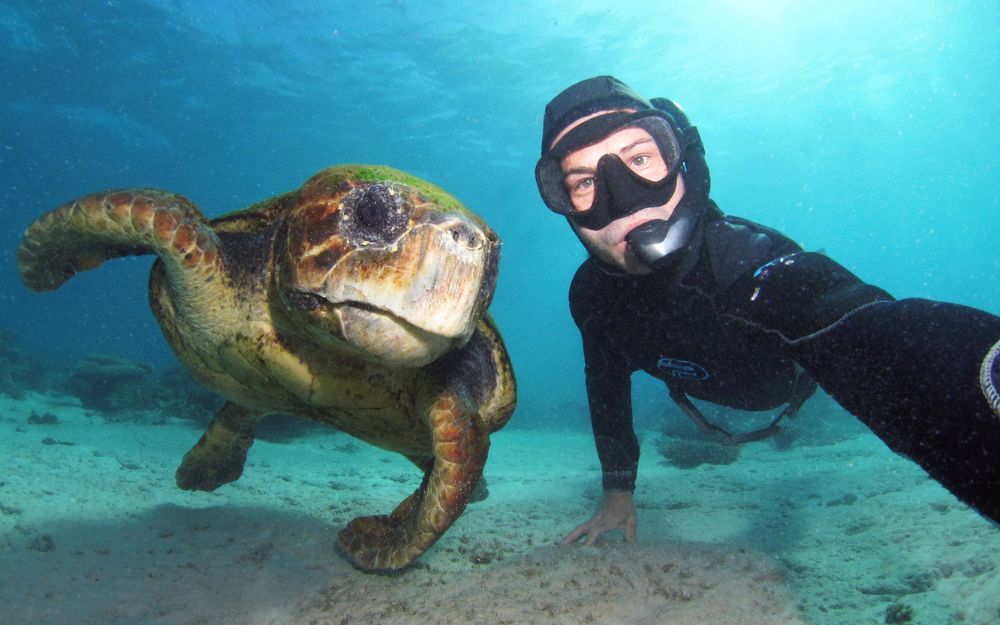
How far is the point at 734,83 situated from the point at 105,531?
4044 centimetres

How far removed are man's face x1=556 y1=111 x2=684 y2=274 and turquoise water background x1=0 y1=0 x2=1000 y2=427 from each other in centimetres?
1867

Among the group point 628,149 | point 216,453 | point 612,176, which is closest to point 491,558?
point 216,453

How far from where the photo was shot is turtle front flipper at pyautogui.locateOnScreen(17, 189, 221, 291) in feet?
8.03

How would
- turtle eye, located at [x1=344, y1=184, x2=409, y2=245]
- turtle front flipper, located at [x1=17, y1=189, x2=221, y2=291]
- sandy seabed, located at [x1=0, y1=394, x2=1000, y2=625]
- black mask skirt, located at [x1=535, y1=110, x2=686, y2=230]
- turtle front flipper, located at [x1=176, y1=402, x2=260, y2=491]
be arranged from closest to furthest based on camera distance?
turtle eye, located at [x1=344, y1=184, x2=409, y2=245] < turtle front flipper, located at [x1=17, y1=189, x2=221, y2=291] < sandy seabed, located at [x1=0, y1=394, x2=1000, y2=625] < black mask skirt, located at [x1=535, y1=110, x2=686, y2=230] < turtle front flipper, located at [x1=176, y1=402, x2=260, y2=491]

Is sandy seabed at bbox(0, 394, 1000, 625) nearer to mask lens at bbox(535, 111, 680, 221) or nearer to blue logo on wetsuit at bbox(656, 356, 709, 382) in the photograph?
blue logo on wetsuit at bbox(656, 356, 709, 382)

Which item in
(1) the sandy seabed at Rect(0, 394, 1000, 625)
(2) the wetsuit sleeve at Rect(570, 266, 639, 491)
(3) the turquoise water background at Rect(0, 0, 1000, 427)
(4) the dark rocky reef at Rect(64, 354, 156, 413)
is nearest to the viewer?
(1) the sandy seabed at Rect(0, 394, 1000, 625)

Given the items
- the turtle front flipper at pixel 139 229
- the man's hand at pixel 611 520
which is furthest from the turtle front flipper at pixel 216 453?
the man's hand at pixel 611 520

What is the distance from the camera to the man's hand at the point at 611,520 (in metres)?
3.90

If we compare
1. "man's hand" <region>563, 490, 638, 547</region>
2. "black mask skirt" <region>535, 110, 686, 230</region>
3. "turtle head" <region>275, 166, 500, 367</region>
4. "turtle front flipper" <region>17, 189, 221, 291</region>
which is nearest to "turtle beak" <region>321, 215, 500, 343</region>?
"turtle head" <region>275, 166, 500, 367</region>

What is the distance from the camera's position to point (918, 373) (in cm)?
151

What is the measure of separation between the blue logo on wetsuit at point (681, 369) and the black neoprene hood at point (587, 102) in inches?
76.8

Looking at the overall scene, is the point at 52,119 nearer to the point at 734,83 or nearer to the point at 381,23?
the point at 381,23

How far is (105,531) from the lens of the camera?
355 centimetres

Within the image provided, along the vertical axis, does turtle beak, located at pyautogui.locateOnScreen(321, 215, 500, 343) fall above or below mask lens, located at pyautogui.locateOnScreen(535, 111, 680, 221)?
below
